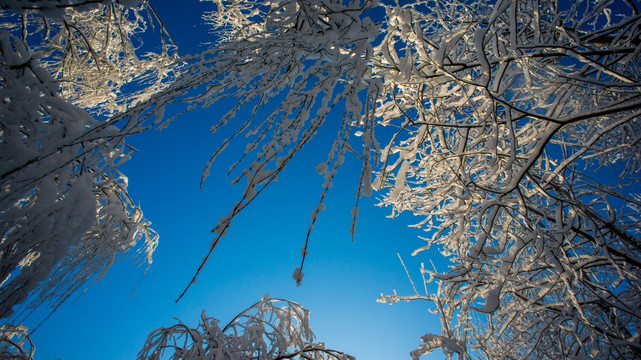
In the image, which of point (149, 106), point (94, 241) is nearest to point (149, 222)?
point (94, 241)

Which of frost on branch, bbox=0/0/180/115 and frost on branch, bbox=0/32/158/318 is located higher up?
frost on branch, bbox=0/0/180/115

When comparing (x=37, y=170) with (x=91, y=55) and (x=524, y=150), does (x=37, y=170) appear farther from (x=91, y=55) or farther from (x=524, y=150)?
(x=524, y=150)

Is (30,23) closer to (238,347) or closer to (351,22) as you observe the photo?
(351,22)

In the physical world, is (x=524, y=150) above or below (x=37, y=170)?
above

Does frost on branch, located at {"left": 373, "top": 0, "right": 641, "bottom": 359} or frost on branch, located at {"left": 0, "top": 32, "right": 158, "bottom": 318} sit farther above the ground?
frost on branch, located at {"left": 373, "top": 0, "right": 641, "bottom": 359}

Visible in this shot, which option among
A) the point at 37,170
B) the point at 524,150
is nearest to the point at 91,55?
the point at 37,170

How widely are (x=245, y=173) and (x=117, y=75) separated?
2.82 m

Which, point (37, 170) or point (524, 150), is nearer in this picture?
point (37, 170)

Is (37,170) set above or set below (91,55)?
below

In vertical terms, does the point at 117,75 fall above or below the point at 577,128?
below

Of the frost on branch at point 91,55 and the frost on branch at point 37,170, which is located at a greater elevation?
the frost on branch at point 91,55

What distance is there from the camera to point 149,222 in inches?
101

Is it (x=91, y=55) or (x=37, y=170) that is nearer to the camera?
(x=37, y=170)

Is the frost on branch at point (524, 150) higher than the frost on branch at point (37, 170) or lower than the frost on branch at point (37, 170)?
higher
